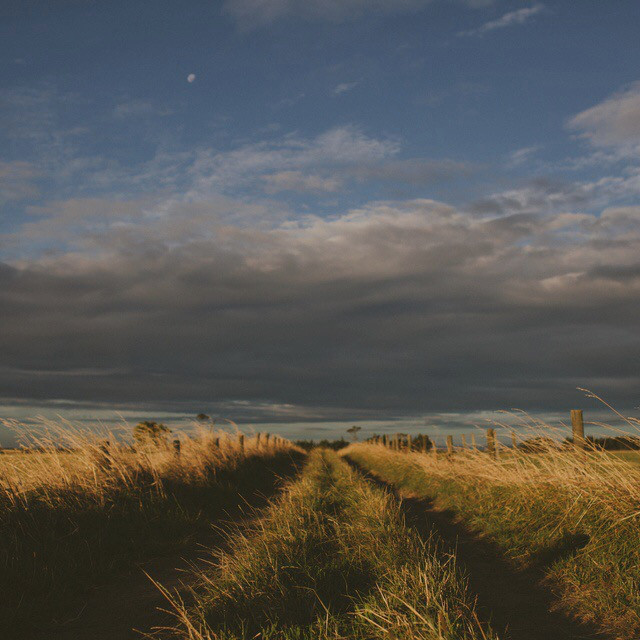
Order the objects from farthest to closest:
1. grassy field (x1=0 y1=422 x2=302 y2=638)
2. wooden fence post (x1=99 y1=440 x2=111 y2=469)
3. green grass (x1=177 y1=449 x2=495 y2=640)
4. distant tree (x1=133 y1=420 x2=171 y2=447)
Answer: distant tree (x1=133 y1=420 x2=171 y2=447) → wooden fence post (x1=99 y1=440 x2=111 y2=469) → grassy field (x1=0 y1=422 x2=302 y2=638) → green grass (x1=177 y1=449 x2=495 y2=640)

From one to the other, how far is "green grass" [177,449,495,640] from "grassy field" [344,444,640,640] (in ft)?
5.00

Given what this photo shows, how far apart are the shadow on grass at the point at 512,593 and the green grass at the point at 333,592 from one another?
0.45 m

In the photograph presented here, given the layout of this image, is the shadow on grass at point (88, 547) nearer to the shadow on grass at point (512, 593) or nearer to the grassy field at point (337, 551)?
the grassy field at point (337, 551)

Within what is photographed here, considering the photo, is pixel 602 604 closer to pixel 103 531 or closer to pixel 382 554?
pixel 382 554

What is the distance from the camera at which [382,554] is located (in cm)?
496

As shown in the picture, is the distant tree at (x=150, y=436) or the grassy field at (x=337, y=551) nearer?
the grassy field at (x=337, y=551)

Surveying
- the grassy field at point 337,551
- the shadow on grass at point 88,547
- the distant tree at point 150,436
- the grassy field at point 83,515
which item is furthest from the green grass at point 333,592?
the distant tree at point 150,436

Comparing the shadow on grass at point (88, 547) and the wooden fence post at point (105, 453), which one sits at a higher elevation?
the wooden fence post at point (105, 453)

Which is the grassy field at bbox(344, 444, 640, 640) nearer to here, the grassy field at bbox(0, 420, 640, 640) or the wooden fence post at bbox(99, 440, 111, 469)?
the grassy field at bbox(0, 420, 640, 640)

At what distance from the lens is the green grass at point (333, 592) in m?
3.48

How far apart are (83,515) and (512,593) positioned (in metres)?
5.51

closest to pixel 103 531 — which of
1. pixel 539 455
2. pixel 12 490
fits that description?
pixel 12 490

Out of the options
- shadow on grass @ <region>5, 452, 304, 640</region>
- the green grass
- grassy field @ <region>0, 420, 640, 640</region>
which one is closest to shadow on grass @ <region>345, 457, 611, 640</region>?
grassy field @ <region>0, 420, 640, 640</region>

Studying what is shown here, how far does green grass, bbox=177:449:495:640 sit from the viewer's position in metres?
3.48
